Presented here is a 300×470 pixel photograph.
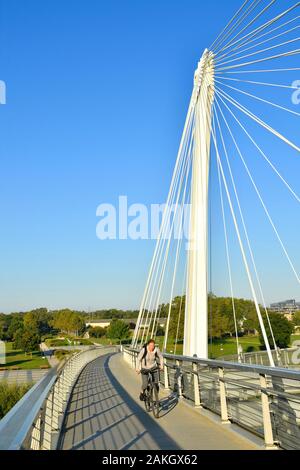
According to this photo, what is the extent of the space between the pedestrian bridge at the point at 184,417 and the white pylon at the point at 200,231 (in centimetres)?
281

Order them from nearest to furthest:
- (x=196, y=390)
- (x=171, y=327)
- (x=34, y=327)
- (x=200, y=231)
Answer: (x=196, y=390) → (x=200, y=231) → (x=171, y=327) → (x=34, y=327)

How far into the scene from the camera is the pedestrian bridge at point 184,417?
484 centimetres

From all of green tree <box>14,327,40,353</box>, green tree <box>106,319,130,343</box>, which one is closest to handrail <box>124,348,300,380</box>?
green tree <box>14,327,40,353</box>

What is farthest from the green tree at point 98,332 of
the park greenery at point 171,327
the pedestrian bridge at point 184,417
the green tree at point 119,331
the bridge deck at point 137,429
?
the bridge deck at point 137,429

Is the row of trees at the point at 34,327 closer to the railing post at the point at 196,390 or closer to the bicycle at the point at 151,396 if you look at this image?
the bicycle at the point at 151,396

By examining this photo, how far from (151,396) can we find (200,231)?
21.4ft

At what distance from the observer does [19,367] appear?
65250 mm

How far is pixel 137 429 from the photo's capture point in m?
7.39

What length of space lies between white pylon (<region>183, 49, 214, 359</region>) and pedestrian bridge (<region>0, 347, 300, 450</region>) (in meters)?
Result: 2.81

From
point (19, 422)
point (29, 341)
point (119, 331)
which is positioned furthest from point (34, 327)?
point (19, 422)

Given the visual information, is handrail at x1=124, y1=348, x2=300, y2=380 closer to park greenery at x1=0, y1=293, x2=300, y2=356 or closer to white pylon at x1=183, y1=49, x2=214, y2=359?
white pylon at x1=183, y1=49, x2=214, y2=359

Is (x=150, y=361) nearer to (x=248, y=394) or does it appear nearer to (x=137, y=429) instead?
(x=137, y=429)

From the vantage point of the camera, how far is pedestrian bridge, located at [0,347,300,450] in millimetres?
4836
